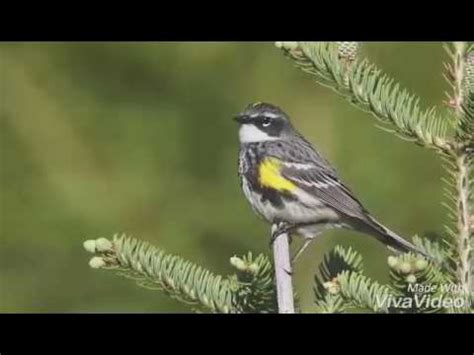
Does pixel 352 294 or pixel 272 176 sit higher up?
pixel 272 176

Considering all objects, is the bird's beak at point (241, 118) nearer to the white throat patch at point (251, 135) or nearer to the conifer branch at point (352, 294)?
the white throat patch at point (251, 135)

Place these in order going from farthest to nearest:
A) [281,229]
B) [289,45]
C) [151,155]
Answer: [151,155] < [281,229] < [289,45]

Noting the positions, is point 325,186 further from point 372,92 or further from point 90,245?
point 90,245

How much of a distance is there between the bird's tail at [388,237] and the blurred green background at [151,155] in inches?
9.5

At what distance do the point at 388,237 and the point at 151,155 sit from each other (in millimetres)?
686

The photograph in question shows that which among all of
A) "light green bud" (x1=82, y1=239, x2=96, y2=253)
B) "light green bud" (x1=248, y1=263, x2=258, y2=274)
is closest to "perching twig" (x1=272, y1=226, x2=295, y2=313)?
"light green bud" (x1=248, y1=263, x2=258, y2=274)

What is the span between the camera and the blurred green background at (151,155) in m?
2.17

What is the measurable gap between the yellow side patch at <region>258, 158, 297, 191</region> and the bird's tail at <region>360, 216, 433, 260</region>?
168mm

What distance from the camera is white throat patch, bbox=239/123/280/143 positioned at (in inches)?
77.4

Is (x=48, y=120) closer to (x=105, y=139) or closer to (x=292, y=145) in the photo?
(x=105, y=139)

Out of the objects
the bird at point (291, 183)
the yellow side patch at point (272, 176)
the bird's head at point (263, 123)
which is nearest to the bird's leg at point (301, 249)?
the bird at point (291, 183)

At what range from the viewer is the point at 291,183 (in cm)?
195

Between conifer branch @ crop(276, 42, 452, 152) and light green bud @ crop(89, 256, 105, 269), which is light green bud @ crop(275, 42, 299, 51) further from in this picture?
light green bud @ crop(89, 256, 105, 269)

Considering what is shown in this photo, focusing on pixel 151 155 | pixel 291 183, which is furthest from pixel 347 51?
pixel 151 155
